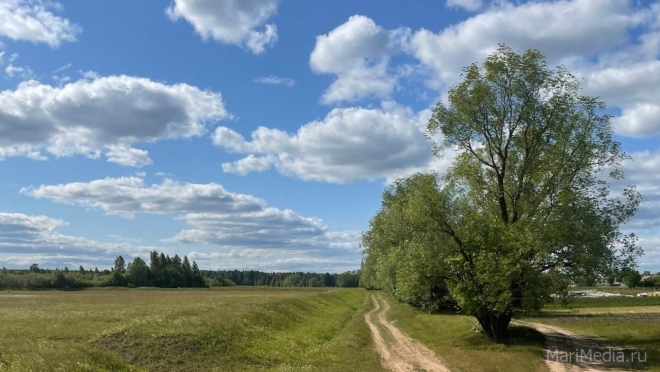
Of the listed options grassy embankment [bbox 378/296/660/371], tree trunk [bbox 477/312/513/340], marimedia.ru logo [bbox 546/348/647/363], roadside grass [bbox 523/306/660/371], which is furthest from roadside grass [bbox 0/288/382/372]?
roadside grass [bbox 523/306/660/371]

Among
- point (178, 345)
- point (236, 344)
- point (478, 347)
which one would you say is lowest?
point (478, 347)

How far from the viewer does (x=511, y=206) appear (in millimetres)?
34125

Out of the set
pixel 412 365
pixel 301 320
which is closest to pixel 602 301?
pixel 301 320

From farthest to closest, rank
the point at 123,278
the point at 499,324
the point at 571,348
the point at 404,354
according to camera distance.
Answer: the point at 123,278 < the point at 499,324 < the point at 571,348 < the point at 404,354

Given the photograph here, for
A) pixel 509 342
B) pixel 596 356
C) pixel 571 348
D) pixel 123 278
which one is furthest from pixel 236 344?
pixel 123 278

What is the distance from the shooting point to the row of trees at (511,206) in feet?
98.4

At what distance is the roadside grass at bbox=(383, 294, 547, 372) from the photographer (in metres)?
24.7

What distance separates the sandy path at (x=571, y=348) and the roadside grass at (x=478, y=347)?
58 cm

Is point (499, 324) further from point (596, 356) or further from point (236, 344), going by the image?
point (236, 344)

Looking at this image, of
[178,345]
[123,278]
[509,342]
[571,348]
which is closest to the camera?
[178,345]

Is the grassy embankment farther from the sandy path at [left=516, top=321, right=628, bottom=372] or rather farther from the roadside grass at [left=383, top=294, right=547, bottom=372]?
the sandy path at [left=516, top=321, right=628, bottom=372]

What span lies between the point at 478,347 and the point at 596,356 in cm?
632

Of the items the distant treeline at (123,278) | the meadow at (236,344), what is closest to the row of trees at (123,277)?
the distant treeline at (123,278)

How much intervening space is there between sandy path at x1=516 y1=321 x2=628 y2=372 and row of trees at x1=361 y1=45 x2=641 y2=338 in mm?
3147
